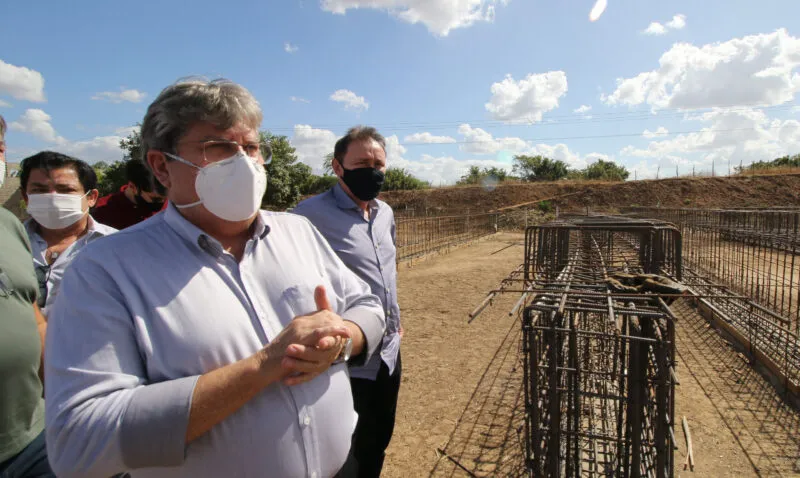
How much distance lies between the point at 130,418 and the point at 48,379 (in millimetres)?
179

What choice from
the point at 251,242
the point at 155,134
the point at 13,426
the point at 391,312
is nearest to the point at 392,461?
the point at 391,312

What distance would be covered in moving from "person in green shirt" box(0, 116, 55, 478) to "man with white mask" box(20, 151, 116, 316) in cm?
Answer: 57

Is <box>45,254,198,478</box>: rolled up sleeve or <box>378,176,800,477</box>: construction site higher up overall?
<box>45,254,198,478</box>: rolled up sleeve

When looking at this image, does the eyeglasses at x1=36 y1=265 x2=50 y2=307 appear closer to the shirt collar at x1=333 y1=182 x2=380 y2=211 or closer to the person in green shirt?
the person in green shirt

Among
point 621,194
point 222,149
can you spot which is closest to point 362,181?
point 222,149

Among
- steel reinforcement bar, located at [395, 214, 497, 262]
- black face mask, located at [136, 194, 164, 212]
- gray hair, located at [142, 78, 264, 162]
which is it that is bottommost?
steel reinforcement bar, located at [395, 214, 497, 262]

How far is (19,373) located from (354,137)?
5.64 feet

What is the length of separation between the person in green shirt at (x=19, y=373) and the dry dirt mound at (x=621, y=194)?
2235 centimetres

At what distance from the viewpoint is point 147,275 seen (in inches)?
37.9

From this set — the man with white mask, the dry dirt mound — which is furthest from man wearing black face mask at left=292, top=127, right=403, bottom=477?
the dry dirt mound

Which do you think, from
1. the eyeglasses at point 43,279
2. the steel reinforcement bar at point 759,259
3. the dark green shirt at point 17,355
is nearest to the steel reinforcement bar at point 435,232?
the steel reinforcement bar at point 759,259

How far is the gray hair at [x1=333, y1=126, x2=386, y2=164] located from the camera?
95.0 inches

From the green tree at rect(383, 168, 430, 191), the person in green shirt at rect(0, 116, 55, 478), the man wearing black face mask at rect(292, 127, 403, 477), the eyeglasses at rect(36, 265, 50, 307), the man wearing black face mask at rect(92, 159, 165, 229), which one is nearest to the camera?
the person in green shirt at rect(0, 116, 55, 478)

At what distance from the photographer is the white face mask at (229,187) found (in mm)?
1119
